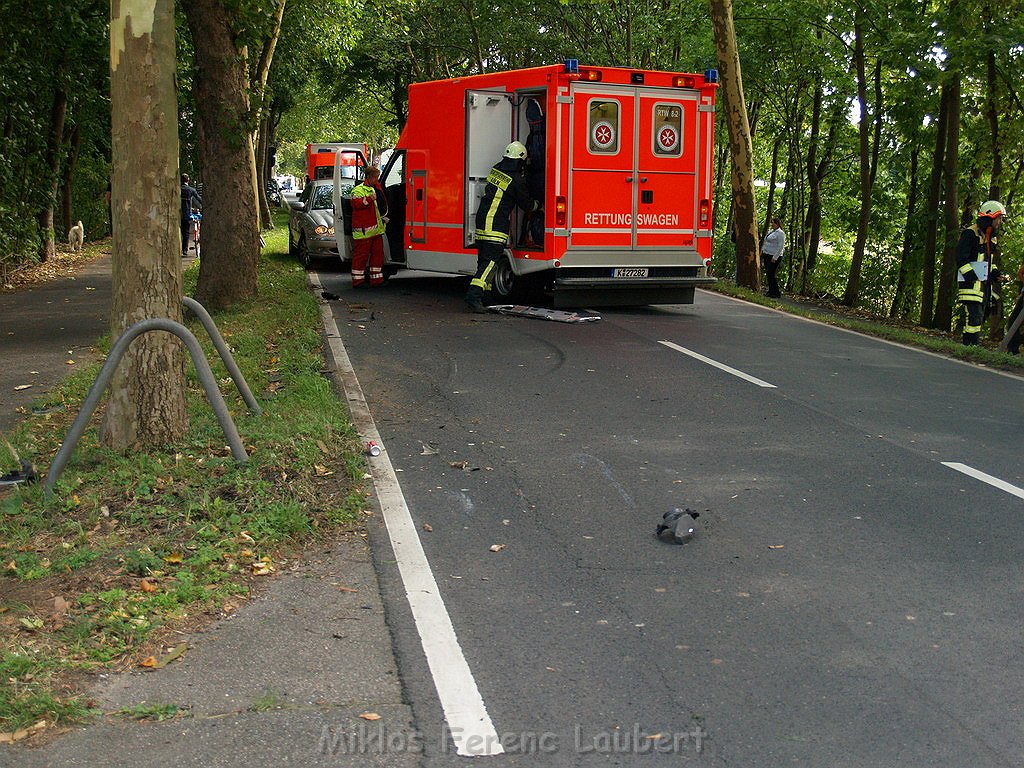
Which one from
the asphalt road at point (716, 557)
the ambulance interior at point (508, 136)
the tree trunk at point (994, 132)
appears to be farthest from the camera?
the tree trunk at point (994, 132)

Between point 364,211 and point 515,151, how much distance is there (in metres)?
3.99

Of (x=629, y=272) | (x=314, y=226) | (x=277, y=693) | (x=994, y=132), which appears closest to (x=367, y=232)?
(x=314, y=226)

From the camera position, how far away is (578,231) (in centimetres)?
1420

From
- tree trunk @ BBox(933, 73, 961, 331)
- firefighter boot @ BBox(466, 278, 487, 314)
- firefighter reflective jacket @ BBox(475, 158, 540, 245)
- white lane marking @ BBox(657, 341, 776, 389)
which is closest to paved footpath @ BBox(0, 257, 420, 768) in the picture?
white lane marking @ BBox(657, 341, 776, 389)

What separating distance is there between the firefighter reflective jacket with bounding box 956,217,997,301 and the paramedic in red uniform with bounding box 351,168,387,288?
8.52 meters

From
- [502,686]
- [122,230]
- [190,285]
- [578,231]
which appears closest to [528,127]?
[578,231]

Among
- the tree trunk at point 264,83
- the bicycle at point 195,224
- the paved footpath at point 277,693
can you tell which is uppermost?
the tree trunk at point 264,83

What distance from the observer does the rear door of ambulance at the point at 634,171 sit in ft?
46.4

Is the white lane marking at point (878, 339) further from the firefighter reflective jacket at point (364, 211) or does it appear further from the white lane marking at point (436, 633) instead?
the white lane marking at point (436, 633)

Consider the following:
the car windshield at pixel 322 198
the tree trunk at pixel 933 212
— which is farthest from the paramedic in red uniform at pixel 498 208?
the tree trunk at pixel 933 212

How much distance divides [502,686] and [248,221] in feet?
37.7

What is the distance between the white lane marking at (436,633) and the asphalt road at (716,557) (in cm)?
5

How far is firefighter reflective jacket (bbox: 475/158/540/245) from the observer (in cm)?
1414

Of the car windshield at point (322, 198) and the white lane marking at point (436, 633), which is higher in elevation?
the car windshield at point (322, 198)
